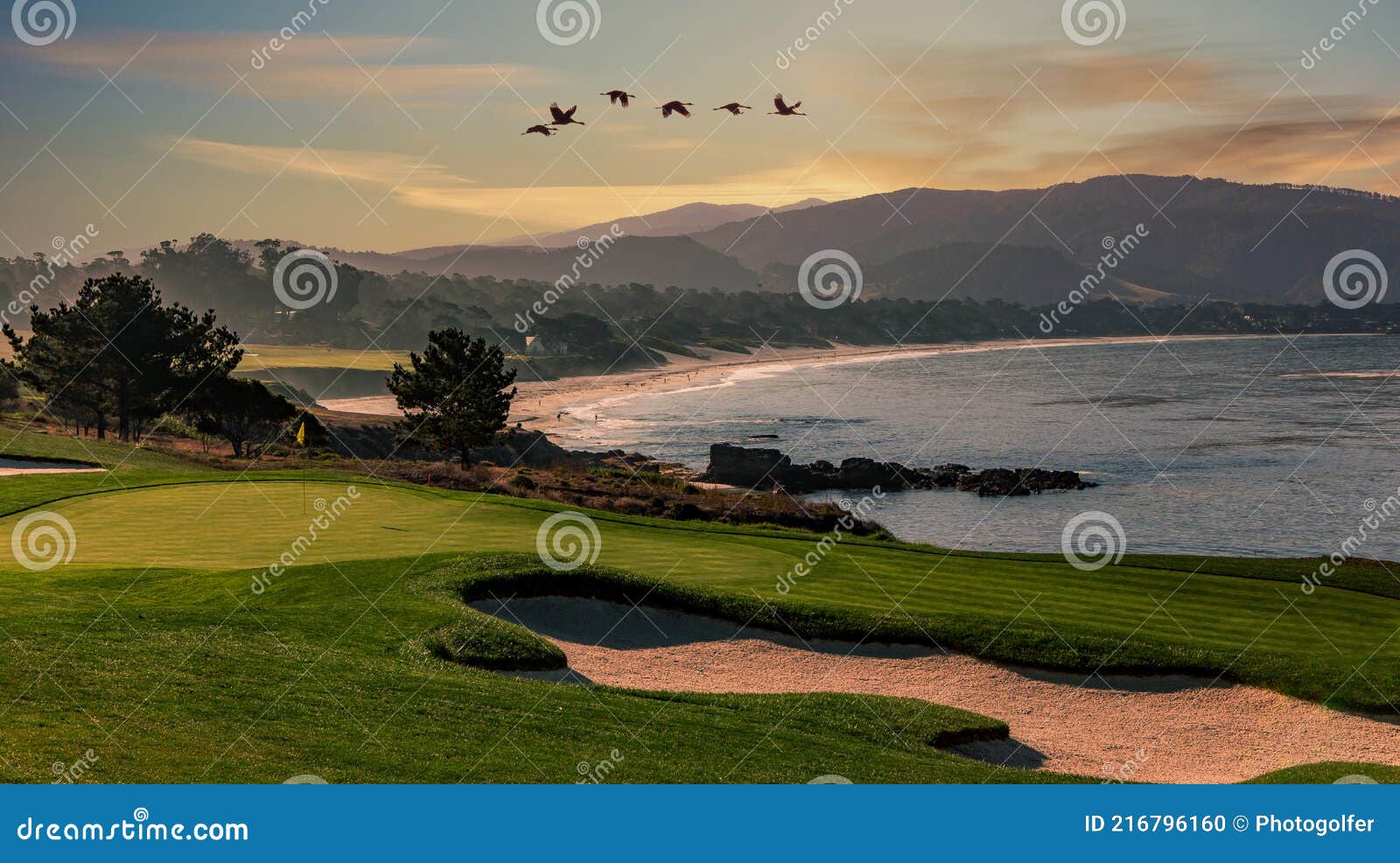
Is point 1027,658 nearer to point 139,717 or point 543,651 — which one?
point 543,651

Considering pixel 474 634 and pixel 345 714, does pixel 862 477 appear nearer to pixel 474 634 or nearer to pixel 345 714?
pixel 474 634

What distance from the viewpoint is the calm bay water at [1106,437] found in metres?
50.8

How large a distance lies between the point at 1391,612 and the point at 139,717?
2354cm

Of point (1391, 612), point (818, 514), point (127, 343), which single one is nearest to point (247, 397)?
point (127, 343)

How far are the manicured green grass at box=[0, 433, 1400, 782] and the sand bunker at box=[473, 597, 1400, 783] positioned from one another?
426mm
